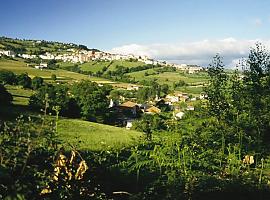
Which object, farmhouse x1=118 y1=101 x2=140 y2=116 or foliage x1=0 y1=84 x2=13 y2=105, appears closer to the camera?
foliage x1=0 y1=84 x2=13 y2=105

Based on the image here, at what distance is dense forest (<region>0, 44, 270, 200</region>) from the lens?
3.86 m

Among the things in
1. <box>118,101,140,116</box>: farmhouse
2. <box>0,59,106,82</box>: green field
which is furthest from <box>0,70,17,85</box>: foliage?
<box>118,101,140,116</box>: farmhouse

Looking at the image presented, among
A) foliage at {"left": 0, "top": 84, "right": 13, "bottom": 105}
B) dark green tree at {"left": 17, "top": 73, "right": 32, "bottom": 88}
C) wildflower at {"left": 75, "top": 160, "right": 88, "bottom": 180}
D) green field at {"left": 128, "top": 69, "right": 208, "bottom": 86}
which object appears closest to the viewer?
wildflower at {"left": 75, "top": 160, "right": 88, "bottom": 180}

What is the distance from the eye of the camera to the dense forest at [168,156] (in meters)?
3.86

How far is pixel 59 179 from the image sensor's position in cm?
397

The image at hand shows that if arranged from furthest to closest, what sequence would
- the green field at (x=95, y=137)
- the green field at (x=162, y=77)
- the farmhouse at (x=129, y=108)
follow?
1. the green field at (x=162, y=77)
2. the farmhouse at (x=129, y=108)
3. the green field at (x=95, y=137)

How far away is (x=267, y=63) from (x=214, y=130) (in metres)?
7.57

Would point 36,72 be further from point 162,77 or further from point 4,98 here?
point 4,98

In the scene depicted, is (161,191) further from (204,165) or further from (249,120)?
(249,120)

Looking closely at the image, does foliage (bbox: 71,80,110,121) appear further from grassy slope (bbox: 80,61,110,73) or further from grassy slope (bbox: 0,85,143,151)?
grassy slope (bbox: 80,61,110,73)

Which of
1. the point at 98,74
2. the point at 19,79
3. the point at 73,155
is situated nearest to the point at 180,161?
the point at 73,155

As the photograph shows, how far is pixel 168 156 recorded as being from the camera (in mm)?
7848

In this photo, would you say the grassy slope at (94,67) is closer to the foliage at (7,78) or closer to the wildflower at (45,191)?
the foliage at (7,78)

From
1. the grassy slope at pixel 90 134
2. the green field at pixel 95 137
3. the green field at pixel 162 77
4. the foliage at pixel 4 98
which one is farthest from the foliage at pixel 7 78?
the green field at pixel 162 77
